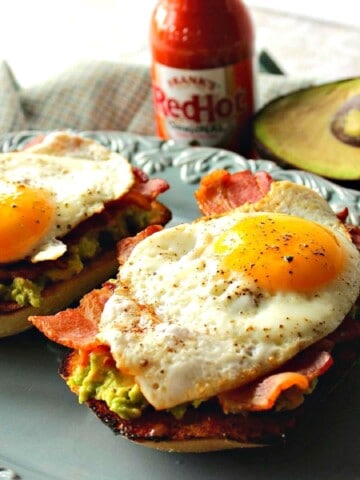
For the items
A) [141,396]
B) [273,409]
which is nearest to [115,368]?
[141,396]

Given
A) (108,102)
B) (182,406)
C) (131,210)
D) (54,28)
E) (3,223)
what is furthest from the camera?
(54,28)

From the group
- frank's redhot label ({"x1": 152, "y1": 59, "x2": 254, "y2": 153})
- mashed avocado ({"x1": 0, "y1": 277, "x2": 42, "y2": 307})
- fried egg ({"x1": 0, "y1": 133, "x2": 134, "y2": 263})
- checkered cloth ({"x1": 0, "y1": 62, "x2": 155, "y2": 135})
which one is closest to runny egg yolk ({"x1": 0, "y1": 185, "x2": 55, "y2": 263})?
fried egg ({"x1": 0, "y1": 133, "x2": 134, "y2": 263})

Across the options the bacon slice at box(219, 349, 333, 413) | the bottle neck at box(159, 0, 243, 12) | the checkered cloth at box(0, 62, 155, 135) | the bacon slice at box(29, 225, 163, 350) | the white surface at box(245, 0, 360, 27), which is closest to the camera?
the bacon slice at box(219, 349, 333, 413)

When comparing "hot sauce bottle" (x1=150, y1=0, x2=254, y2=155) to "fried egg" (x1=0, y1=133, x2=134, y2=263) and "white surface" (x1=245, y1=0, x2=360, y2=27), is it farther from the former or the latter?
"white surface" (x1=245, y1=0, x2=360, y2=27)

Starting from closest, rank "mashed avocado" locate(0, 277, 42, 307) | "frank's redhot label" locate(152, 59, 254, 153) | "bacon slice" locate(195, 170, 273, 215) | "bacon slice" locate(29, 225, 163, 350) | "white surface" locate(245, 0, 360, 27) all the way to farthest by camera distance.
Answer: "bacon slice" locate(29, 225, 163, 350) → "mashed avocado" locate(0, 277, 42, 307) → "bacon slice" locate(195, 170, 273, 215) → "frank's redhot label" locate(152, 59, 254, 153) → "white surface" locate(245, 0, 360, 27)

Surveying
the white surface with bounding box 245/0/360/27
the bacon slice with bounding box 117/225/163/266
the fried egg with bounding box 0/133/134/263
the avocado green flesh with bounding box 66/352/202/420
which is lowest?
the white surface with bounding box 245/0/360/27

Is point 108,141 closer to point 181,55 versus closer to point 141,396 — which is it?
point 181,55
